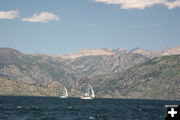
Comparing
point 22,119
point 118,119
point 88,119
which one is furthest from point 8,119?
point 118,119

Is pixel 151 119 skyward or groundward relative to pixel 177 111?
groundward

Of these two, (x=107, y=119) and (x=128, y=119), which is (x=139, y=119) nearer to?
(x=128, y=119)

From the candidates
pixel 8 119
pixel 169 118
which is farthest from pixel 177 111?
pixel 8 119

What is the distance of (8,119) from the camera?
165 meters

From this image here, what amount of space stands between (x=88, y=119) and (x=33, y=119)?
25255 millimetres

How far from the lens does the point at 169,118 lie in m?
19.6

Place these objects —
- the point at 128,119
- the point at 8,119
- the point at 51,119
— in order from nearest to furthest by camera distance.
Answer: the point at 8,119, the point at 51,119, the point at 128,119

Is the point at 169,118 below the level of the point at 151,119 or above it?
above

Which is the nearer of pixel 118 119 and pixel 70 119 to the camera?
pixel 70 119

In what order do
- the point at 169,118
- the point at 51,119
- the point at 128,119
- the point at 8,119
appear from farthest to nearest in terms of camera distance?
the point at 128,119
the point at 51,119
the point at 8,119
the point at 169,118

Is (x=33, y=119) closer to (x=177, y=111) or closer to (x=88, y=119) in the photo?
(x=88, y=119)

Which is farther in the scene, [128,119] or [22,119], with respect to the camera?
[128,119]

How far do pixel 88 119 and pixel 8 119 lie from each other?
3717 centimetres

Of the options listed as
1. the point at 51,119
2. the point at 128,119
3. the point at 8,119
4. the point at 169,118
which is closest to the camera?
the point at 169,118
